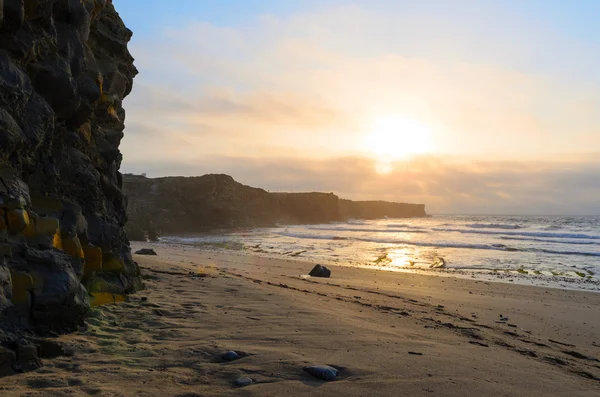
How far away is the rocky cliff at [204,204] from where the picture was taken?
4966cm

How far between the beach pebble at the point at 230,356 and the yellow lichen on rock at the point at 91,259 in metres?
3.03

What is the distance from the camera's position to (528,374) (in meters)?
4.60

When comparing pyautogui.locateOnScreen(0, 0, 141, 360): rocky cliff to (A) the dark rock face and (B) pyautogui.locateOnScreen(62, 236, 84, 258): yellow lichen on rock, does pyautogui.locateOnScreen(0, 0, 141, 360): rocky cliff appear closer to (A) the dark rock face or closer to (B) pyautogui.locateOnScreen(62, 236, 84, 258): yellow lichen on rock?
(B) pyautogui.locateOnScreen(62, 236, 84, 258): yellow lichen on rock

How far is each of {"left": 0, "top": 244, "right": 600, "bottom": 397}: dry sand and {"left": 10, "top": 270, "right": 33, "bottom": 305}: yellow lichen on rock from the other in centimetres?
64

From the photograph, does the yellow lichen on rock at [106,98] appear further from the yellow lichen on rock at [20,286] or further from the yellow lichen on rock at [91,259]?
the yellow lichen on rock at [20,286]

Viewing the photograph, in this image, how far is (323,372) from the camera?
4.06 meters

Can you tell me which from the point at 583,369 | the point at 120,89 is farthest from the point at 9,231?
the point at 583,369

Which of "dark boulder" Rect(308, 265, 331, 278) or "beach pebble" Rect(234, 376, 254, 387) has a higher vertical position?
"beach pebble" Rect(234, 376, 254, 387)

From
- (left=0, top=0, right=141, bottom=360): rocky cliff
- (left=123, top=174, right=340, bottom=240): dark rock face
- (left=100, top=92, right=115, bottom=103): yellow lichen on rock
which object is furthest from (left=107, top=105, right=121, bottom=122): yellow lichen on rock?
(left=123, top=174, right=340, bottom=240): dark rock face

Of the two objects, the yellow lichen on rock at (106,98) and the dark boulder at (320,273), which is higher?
the yellow lichen on rock at (106,98)

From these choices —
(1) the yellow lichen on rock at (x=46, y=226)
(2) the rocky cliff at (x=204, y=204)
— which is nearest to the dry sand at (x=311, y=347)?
(1) the yellow lichen on rock at (x=46, y=226)

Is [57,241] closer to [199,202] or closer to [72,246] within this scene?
[72,246]

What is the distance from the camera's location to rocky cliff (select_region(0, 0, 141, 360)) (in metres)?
4.53

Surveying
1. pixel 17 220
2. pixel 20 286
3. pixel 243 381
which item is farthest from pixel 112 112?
pixel 243 381
